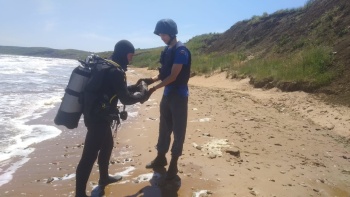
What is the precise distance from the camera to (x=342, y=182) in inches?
191

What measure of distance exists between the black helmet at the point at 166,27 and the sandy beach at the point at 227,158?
204 centimetres

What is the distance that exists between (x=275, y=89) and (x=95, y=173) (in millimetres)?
9352

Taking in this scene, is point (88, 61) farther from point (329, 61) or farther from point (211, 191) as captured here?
point (329, 61)

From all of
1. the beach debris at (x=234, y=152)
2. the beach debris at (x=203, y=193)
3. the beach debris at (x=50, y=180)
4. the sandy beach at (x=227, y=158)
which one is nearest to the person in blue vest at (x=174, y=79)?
the beach debris at (x=203, y=193)

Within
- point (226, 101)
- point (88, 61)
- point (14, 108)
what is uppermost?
point (88, 61)

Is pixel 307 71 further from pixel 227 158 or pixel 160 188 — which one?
pixel 160 188

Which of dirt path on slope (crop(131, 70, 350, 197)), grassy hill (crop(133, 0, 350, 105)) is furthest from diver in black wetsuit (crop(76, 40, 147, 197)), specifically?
grassy hill (crop(133, 0, 350, 105))

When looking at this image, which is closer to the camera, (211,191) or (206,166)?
(211,191)

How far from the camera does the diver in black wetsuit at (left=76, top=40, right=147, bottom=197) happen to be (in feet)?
12.4

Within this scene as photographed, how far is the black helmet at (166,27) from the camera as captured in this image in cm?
444

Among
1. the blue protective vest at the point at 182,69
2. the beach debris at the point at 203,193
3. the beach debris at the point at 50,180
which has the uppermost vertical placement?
the blue protective vest at the point at 182,69

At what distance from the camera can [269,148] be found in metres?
6.28

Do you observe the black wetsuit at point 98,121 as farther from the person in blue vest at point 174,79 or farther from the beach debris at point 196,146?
the beach debris at point 196,146

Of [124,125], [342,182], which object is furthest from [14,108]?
[342,182]
